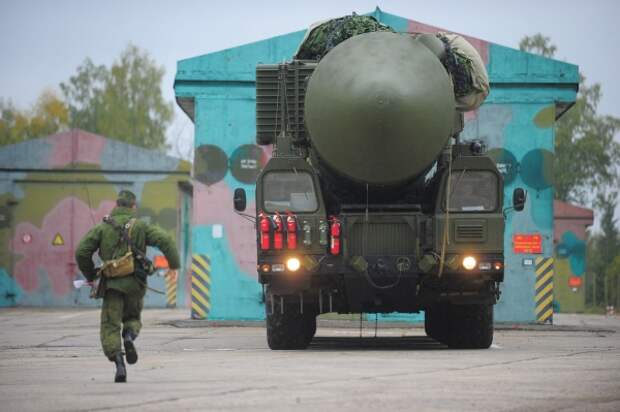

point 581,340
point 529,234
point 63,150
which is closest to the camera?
point 581,340

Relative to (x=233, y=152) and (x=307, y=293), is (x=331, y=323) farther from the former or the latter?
(x=307, y=293)

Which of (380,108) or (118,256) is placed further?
(380,108)

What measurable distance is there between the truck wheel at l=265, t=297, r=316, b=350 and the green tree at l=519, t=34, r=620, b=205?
51979 millimetres

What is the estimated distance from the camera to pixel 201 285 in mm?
24297

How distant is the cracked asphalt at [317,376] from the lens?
863 cm

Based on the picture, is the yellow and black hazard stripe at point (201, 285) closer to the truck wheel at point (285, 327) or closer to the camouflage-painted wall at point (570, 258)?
the truck wheel at point (285, 327)

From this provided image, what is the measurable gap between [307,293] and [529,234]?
9700 millimetres

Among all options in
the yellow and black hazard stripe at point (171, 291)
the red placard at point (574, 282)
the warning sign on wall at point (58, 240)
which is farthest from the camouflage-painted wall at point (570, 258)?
Result: the warning sign on wall at point (58, 240)

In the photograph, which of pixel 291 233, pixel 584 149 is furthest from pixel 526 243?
pixel 584 149

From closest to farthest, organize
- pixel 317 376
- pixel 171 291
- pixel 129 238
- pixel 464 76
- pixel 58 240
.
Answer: pixel 317 376 → pixel 129 238 → pixel 464 76 → pixel 58 240 → pixel 171 291

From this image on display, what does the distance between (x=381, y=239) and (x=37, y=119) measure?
63.7 m

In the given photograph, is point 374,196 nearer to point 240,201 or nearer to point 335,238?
point 335,238

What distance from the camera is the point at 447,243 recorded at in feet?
47.4

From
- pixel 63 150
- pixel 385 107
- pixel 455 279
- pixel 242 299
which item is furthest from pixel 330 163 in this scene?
pixel 63 150
